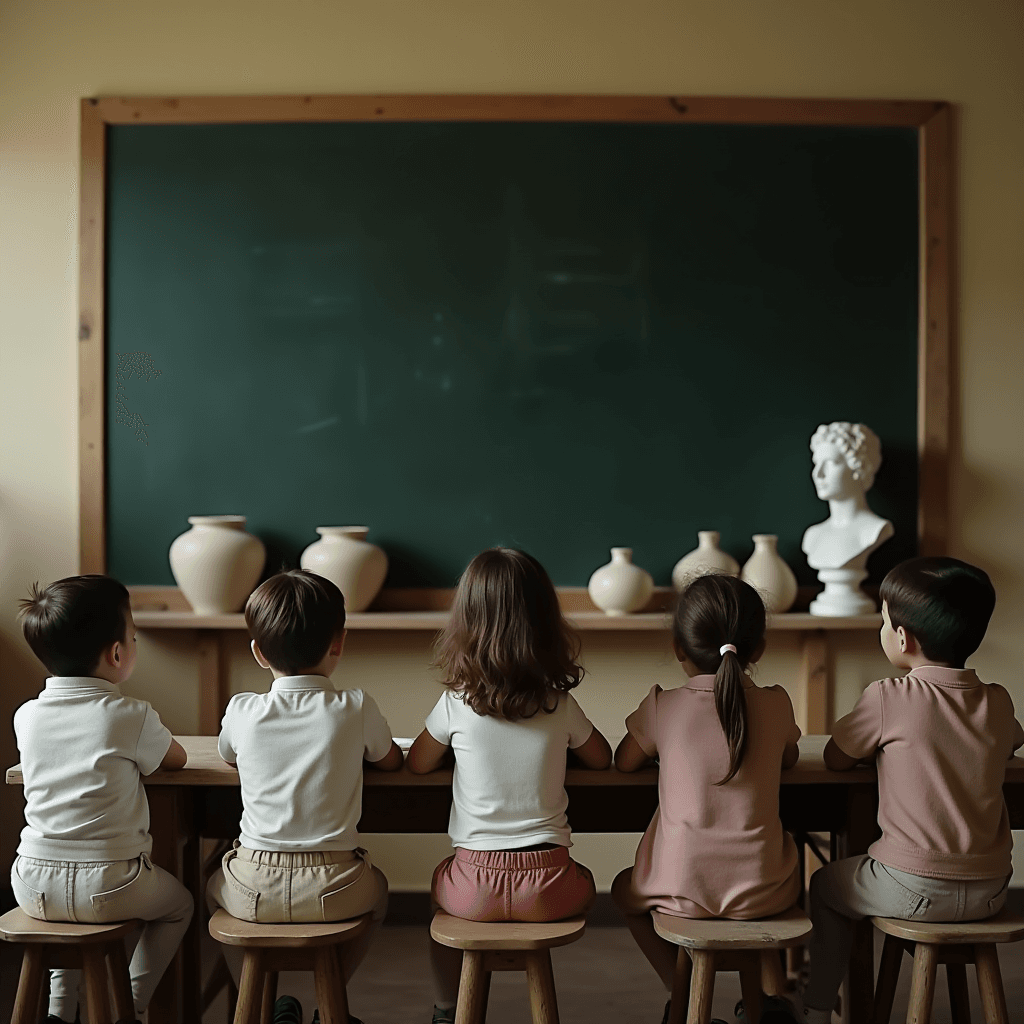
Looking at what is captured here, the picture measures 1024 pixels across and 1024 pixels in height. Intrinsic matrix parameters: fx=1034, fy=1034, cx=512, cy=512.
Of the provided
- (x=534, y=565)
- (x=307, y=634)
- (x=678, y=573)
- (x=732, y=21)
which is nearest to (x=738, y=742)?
(x=534, y=565)

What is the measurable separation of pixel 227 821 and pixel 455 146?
78.9 inches

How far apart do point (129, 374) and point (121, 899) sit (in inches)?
71.0

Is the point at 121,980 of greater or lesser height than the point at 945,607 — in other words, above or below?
below

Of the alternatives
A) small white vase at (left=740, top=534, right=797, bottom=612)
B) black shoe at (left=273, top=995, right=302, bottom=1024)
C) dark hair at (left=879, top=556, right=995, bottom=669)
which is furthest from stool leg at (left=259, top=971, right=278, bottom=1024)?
small white vase at (left=740, top=534, right=797, bottom=612)

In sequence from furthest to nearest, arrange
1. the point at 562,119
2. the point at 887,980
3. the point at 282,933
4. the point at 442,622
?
the point at 562,119 < the point at 442,622 < the point at 887,980 < the point at 282,933

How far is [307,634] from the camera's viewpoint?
1754mm

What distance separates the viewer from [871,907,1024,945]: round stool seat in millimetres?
1685

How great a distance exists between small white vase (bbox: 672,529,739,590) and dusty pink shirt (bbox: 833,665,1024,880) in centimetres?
118

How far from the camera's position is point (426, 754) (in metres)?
1.81

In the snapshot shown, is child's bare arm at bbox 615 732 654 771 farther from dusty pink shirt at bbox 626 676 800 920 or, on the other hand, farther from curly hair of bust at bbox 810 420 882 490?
curly hair of bust at bbox 810 420 882 490

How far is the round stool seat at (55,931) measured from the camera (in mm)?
1657

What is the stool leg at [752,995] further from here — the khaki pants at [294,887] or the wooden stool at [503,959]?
the khaki pants at [294,887]

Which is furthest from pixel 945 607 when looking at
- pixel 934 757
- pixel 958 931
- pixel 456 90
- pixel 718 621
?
pixel 456 90

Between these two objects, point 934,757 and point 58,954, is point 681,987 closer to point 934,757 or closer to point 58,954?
point 934,757
